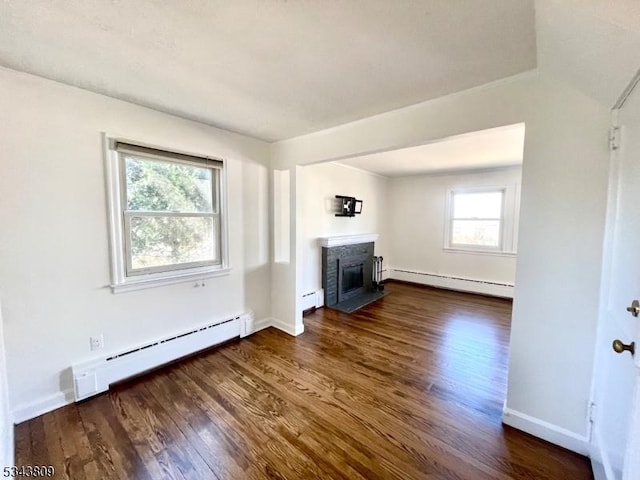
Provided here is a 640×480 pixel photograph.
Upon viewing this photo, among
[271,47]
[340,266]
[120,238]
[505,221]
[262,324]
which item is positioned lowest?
[262,324]

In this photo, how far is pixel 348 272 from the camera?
475cm

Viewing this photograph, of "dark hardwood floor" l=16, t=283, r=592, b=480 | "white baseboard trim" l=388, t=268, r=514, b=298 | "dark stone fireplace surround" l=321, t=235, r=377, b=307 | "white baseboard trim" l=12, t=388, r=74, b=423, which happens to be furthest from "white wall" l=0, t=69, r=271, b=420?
"white baseboard trim" l=388, t=268, r=514, b=298

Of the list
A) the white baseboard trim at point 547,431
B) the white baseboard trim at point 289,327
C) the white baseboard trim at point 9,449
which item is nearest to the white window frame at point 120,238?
the white baseboard trim at point 9,449

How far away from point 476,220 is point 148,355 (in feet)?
17.9

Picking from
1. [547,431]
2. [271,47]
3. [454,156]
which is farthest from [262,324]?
[454,156]

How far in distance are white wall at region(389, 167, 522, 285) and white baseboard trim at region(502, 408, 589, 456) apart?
11.7 ft

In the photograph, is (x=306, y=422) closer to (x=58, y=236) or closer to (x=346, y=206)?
(x=58, y=236)

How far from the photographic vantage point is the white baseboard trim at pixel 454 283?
190 inches

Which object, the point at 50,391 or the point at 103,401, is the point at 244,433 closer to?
the point at 103,401

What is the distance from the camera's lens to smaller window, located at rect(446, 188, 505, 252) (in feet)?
16.0

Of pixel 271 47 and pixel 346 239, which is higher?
pixel 271 47

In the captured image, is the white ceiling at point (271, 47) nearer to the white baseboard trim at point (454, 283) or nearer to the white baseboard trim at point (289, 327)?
the white baseboard trim at point (289, 327)

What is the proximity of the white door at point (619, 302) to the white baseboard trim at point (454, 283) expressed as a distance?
3.67 m

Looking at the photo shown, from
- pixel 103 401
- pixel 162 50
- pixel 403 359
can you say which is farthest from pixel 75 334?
pixel 403 359
